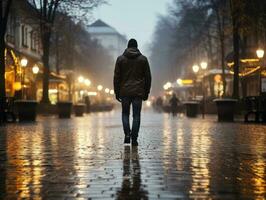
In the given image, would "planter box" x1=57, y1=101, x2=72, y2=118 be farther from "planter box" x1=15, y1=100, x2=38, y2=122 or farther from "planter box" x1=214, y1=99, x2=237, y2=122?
"planter box" x1=214, y1=99, x2=237, y2=122

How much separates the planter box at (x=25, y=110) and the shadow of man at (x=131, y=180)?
1965 centimetres

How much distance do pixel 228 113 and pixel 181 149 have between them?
17521mm

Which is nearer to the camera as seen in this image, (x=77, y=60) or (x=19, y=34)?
(x=19, y=34)

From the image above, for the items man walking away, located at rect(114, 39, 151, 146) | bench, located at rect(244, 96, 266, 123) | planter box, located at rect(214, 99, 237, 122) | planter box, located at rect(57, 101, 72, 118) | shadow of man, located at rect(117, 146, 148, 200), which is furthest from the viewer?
planter box, located at rect(57, 101, 72, 118)

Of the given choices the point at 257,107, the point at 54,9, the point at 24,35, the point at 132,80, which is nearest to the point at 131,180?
the point at 132,80

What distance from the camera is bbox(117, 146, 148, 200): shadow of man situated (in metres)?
6.12

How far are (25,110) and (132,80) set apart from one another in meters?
18.6

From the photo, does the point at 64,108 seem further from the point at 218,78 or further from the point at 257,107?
the point at 218,78

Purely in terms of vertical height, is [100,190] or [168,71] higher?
[168,71]

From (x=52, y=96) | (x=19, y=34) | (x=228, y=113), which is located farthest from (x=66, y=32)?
(x=228, y=113)

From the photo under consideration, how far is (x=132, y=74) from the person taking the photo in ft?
38.7

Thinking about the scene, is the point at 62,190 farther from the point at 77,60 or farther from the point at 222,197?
the point at 77,60

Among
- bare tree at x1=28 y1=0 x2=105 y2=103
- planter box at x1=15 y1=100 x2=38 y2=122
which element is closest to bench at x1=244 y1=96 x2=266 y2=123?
planter box at x1=15 y1=100 x2=38 y2=122

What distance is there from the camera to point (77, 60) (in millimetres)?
84188
